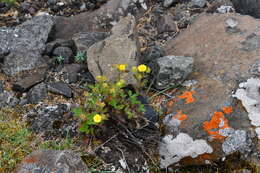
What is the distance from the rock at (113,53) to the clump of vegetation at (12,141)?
Answer: 1.04 meters

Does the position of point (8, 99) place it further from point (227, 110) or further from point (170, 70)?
point (227, 110)

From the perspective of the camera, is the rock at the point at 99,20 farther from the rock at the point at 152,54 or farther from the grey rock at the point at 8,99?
the grey rock at the point at 8,99

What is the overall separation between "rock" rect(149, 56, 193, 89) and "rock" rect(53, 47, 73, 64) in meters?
1.27

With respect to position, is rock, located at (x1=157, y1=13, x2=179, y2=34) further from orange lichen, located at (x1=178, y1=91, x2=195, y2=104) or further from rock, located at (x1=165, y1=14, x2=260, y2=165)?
orange lichen, located at (x1=178, y1=91, x2=195, y2=104)

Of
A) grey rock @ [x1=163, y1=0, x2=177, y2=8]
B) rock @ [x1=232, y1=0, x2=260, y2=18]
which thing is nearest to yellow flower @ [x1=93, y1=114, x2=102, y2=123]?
grey rock @ [x1=163, y1=0, x2=177, y2=8]

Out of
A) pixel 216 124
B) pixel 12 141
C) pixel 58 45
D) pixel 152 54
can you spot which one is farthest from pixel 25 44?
pixel 216 124

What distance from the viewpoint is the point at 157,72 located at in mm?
3889

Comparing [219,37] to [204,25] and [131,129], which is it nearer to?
[204,25]

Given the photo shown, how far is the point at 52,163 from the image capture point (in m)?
2.85

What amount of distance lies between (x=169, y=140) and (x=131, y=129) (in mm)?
391

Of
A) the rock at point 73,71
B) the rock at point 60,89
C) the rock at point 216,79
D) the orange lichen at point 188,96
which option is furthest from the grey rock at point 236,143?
the rock at point 73,71

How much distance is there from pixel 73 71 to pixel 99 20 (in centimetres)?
123

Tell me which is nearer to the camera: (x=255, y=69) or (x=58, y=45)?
(x=255, y=69)

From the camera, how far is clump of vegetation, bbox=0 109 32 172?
11.0 feet
